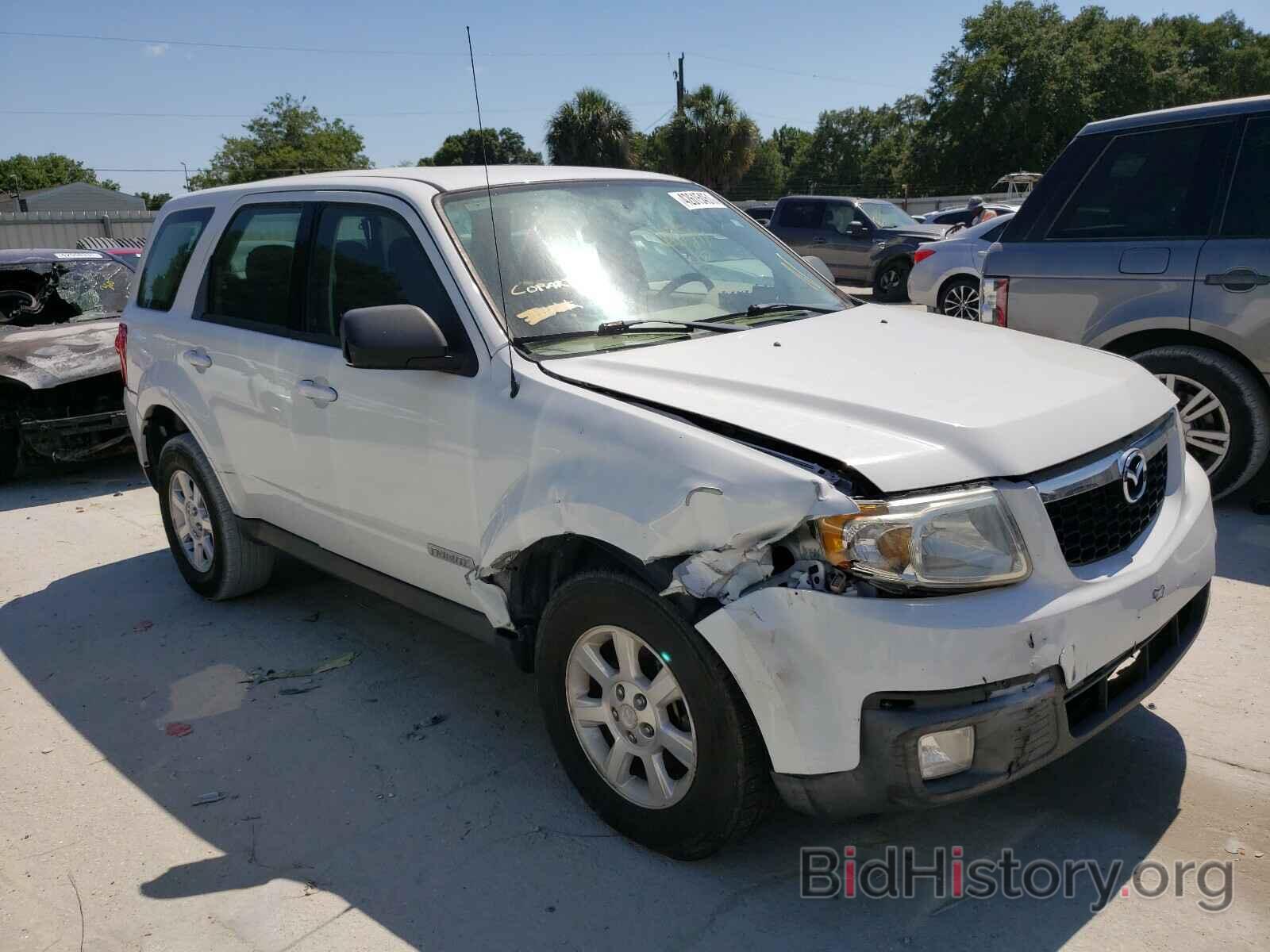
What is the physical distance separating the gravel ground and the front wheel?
13.1 meters

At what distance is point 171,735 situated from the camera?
379cm

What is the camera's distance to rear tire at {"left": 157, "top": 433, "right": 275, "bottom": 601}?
186 inches

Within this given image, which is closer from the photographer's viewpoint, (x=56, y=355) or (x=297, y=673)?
(x=297, y=673)

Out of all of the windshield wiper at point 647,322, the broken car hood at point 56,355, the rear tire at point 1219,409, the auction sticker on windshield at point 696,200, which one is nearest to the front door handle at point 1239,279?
the rear tire at point 1219,409

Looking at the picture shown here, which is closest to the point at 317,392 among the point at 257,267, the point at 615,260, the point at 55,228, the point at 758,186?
the point at 257,267

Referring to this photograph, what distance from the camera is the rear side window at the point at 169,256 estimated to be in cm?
482

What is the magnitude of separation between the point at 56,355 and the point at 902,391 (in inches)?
269

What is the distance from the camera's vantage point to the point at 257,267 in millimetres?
4285

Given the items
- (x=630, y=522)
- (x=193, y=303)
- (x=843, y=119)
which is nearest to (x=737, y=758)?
(x=630, y=522)

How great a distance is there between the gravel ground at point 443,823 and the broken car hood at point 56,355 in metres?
3.27

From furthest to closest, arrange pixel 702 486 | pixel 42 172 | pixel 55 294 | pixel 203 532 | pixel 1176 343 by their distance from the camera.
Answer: pixel 42 172
pixel 55 294
pixel 1176 343
pixel 203 532
pixel 702 486

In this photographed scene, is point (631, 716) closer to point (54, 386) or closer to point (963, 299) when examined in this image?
point (54, 386)

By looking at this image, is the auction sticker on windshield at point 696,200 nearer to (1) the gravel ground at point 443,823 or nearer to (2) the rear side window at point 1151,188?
(1) the gravel ground at point 443,823

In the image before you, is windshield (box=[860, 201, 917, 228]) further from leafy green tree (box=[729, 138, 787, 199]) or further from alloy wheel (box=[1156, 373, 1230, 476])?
leafy green tree (box=[729, 138, 787, 199])
